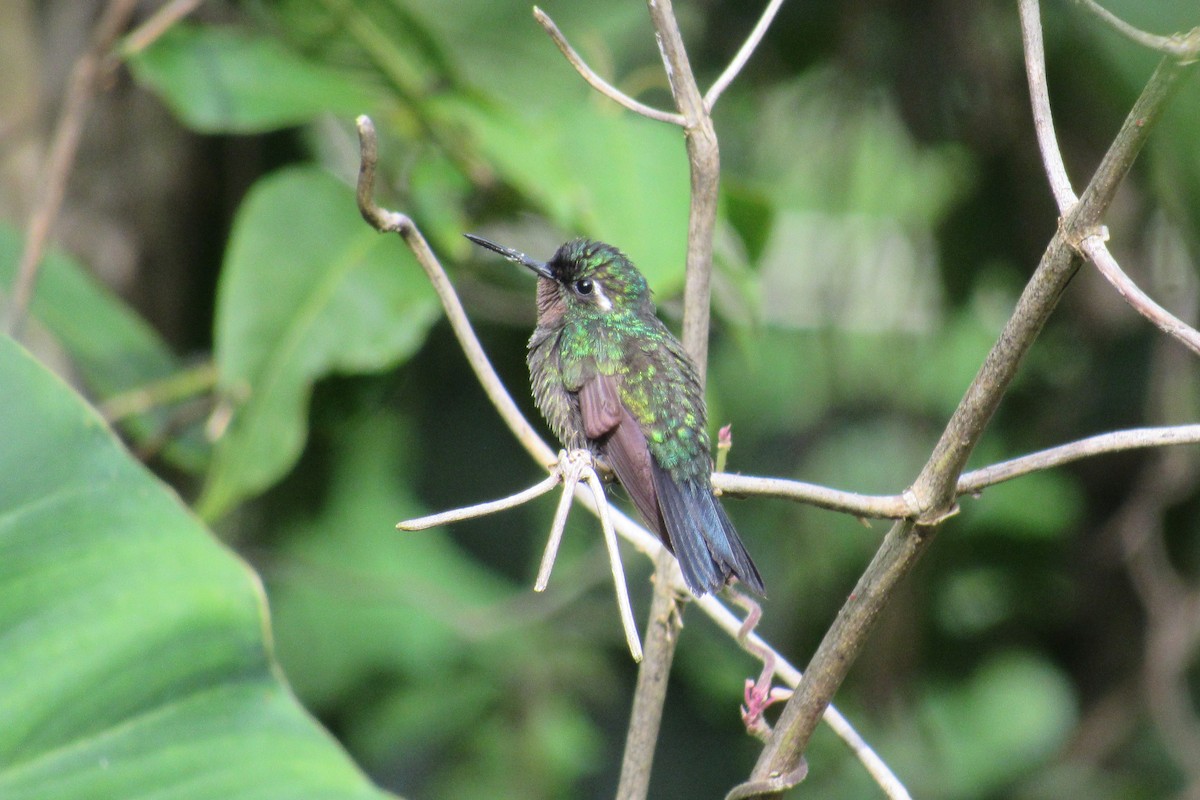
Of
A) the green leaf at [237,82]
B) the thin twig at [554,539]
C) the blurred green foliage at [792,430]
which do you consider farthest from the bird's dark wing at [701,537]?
the green leaf at [237,82]

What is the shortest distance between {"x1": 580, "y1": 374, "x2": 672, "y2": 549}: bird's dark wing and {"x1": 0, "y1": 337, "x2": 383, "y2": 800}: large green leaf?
1.83 ft

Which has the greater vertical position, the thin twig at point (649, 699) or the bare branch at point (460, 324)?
the bare branch at point (460, 324)

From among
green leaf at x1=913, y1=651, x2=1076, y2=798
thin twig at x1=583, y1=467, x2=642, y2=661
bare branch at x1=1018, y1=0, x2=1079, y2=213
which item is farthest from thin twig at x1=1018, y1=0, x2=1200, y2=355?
green leaf at x1=913, y1=651, x2=1076, y2=798

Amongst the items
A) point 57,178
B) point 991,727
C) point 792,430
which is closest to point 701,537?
point 57,178

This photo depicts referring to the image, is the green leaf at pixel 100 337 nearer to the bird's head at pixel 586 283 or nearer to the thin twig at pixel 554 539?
the bird's head at pixel 586 283

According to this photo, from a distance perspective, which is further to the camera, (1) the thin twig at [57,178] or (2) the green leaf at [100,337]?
(2) the green leaf at [100,337]

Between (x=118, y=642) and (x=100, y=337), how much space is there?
1.14 meters

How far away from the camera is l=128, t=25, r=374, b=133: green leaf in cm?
255

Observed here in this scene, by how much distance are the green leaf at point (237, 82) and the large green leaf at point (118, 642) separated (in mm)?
1067

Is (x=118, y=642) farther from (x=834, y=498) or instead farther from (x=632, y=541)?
(x=834, y=498)

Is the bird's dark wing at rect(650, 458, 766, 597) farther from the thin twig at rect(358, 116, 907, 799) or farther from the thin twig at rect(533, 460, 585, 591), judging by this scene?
the thin twig at rect(533, 460, 585, 591)

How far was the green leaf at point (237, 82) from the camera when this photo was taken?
8.36 ft

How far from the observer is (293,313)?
7.97 feet

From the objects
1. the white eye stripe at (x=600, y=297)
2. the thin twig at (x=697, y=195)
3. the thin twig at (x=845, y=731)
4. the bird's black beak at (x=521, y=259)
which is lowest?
the thin twig at (x=845, y=731)
